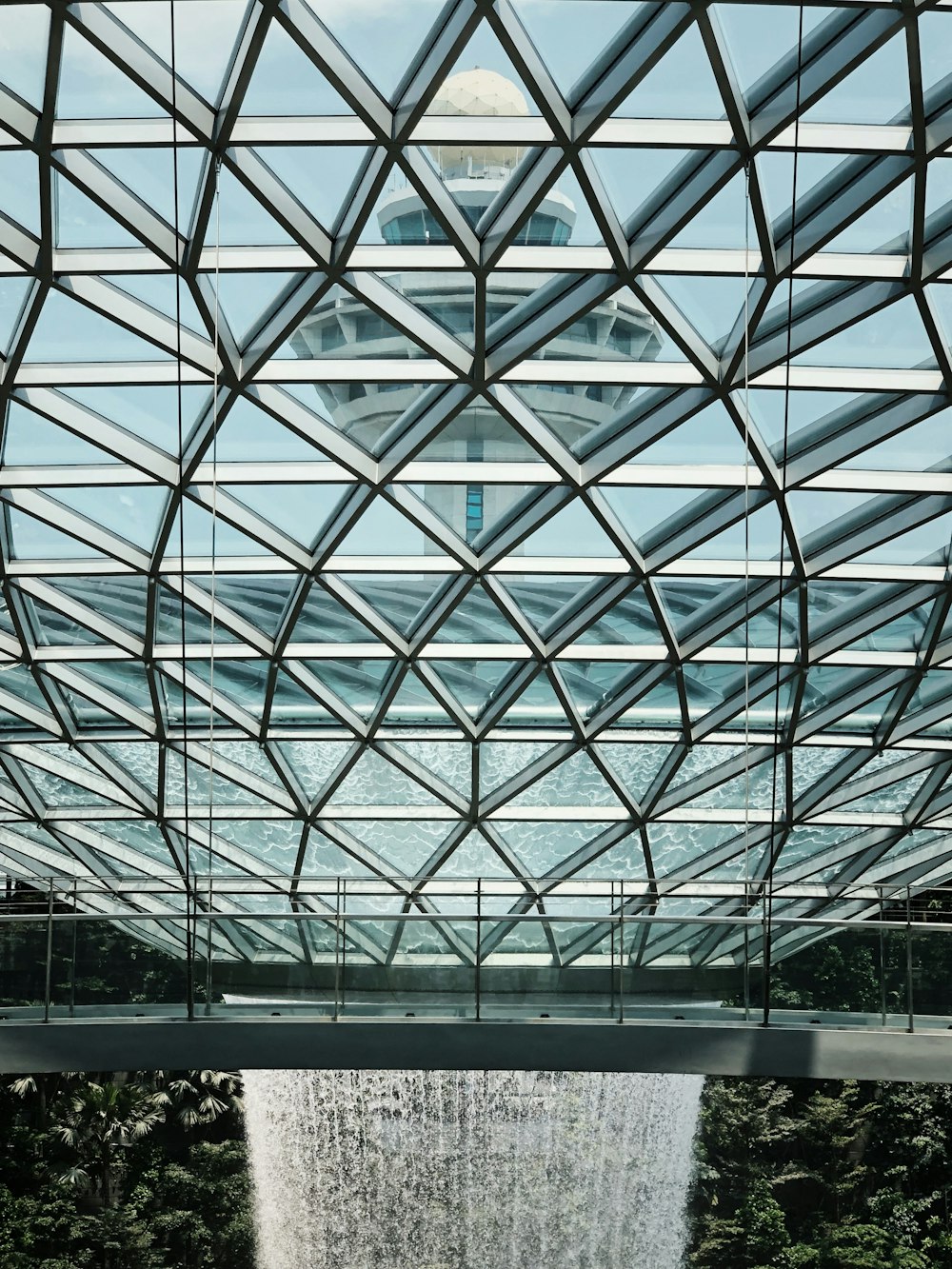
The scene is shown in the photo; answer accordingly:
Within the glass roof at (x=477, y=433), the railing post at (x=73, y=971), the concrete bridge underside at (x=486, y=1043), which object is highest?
the glass roof at (x=477, y=433)

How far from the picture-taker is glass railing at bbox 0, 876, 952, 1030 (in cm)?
1819

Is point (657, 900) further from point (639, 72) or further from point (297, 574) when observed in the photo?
point (639, 72)

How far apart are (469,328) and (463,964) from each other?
926 centimetres

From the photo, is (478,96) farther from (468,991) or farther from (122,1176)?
(122,1176)

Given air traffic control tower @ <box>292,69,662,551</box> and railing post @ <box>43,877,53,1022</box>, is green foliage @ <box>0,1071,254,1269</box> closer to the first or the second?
railing post @ <box>43,877,53,1022</box>

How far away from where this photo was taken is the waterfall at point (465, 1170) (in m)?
A: 29.2

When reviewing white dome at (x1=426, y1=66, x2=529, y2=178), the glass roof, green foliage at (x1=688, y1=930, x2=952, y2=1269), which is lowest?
green foliage at (x1=688, y1=930, x2=952, y2=1269)

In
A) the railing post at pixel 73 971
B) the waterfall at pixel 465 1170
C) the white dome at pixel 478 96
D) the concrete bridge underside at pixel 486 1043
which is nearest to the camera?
the white dome at pixel 478 96

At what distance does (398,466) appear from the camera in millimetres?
21125

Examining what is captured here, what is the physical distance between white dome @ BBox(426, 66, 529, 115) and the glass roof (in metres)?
0.05

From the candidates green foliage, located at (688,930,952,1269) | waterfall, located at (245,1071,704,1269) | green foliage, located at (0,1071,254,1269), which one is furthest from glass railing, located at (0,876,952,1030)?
green foliage, located at (688,930,952,1269)

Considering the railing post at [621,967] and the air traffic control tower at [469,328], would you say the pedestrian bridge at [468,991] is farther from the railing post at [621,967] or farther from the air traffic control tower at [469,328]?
the air traffic control tower at [469,328]

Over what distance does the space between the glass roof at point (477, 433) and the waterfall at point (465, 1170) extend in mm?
5801

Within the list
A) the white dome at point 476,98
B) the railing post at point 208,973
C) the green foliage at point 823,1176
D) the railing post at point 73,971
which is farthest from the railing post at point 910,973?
the green foliage at point 823,1176
